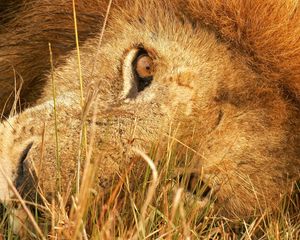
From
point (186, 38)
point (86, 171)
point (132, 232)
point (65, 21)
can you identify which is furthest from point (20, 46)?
point (86, 171)

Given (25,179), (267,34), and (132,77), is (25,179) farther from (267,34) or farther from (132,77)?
(267,34)

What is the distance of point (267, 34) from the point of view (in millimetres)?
3318

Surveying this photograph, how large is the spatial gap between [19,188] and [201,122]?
0.89 metres

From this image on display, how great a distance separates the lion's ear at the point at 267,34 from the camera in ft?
10.8

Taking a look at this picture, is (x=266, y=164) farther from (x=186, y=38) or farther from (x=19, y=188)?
(x=19, y=188)

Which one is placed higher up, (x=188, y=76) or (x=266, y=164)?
(x=188, y=76)

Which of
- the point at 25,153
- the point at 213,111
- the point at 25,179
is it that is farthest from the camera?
the point at 213,111

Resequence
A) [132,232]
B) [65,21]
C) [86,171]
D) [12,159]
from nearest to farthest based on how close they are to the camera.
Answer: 1. [86,171]
2. [132,232]
3. [12,159]
4. [65,21]

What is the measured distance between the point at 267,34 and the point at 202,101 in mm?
431

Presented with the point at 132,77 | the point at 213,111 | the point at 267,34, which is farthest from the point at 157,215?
the point at 267,34

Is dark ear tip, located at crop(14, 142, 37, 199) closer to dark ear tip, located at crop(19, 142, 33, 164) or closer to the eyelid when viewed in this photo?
dark ear tip, located at crop(19, 142, 33, 164)

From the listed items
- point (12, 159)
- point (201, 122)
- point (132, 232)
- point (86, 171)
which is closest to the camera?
point (86, 171)

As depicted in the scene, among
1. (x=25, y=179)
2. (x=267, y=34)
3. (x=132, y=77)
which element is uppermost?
(x=267, y=34)

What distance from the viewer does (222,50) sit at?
11.1 ft
